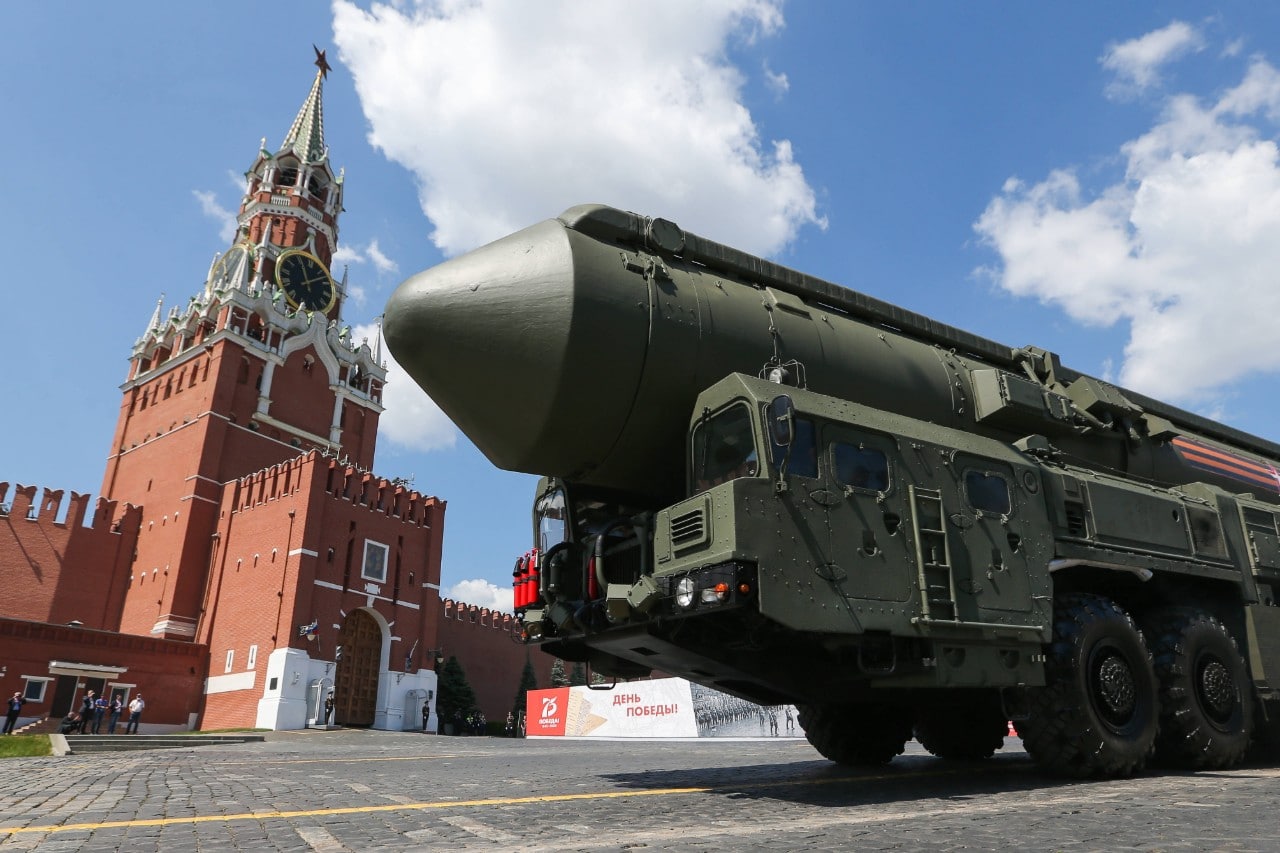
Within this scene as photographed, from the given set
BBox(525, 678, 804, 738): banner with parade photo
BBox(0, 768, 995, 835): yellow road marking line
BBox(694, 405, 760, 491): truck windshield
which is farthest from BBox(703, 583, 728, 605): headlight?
BBox(525, 678, 804, 738): banner with parade photo

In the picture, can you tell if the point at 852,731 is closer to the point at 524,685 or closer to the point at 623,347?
the point at 623,347

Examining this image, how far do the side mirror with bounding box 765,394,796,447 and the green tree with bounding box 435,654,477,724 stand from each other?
40.3m

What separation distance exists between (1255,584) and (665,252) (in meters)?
7.89

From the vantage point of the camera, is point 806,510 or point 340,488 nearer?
point 806,510

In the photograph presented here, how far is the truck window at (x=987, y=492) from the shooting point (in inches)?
288

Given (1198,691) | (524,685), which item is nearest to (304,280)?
(524,685)

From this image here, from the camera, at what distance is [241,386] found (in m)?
42.5

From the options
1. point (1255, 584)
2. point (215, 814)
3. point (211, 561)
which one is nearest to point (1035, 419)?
point (1255, 584)

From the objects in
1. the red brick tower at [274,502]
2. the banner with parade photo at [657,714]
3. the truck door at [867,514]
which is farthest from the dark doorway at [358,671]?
the truck door at [867,514]

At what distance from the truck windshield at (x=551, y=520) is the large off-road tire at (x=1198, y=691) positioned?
5.93 meters

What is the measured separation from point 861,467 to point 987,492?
1.58 meters

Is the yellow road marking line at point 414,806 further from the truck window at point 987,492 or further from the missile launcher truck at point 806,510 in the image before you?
the truck window at point 987,492

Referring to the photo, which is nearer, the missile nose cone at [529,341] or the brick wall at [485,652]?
the missile nose cone at [529,341]

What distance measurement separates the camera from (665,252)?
24.7 ft
